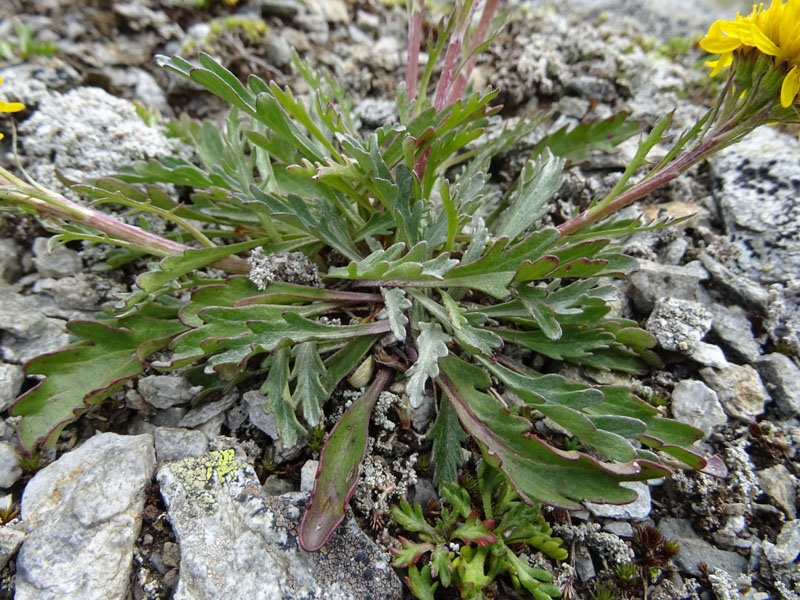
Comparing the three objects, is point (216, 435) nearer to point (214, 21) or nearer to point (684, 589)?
point (684, 589)

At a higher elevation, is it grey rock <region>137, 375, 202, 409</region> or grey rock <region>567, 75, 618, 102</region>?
grey rock <region>567, 75, 618, 102</region>

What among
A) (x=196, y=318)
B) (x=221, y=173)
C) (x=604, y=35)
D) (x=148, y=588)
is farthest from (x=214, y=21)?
(x=148, y=588)

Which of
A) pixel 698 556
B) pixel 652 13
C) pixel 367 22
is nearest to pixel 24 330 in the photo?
pixel 698 556

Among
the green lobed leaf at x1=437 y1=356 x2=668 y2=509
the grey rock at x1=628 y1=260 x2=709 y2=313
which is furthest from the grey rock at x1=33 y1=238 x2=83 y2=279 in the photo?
the grey rock at x1=628 y1=260 x2=709 y2=313

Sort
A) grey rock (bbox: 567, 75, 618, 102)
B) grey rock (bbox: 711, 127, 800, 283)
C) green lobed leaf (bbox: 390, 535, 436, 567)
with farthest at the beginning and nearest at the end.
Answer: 1. grey rock (bbox: 567, 75, 618, 102)
2. grey rock (bbox: 711, 127, 800, 283)
3. green lobed leaf (bbox: 390, 535, 436, 567)

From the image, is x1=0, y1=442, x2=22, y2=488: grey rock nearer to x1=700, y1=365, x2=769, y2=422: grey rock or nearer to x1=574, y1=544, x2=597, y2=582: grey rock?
x1=574, y1=544, x2=597, y2=582: grey rock

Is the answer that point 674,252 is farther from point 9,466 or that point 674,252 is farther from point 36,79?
point 36,79
